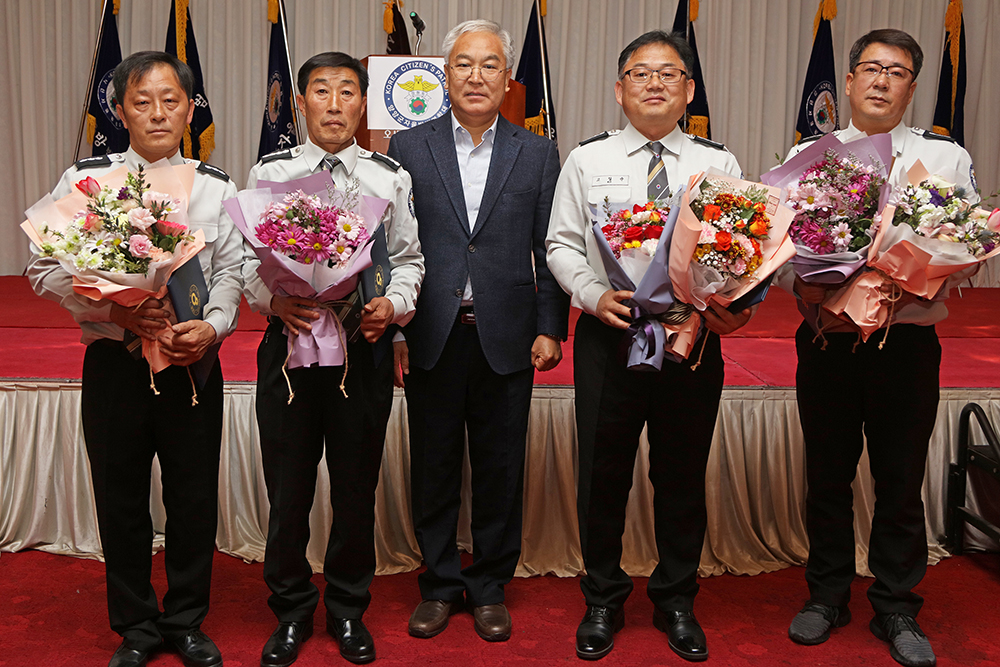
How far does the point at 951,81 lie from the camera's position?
694 centimetres

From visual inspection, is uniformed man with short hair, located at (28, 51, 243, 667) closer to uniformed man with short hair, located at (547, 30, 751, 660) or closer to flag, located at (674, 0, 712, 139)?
uniformed man with short hair, located at (547, 30, 751, 660)

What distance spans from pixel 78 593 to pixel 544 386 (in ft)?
5.31

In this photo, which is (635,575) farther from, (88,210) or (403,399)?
(88,210)

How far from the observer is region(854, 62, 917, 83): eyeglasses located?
84.5 inches

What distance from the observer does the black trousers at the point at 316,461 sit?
2053 mm

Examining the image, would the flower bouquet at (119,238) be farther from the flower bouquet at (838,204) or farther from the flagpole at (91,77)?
the flagpole at (91,77)

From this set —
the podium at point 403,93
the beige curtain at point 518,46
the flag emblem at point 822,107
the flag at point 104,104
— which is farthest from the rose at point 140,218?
the flag emblem at point 822,107

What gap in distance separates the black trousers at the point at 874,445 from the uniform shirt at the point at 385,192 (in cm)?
110

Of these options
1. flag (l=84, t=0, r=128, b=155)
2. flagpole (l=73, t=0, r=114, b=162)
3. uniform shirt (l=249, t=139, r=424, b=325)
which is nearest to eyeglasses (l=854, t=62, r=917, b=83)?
uniform shirt (l=249, t=139, r=424, b=325)

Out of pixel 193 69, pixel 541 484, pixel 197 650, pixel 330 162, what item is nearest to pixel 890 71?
pixel 330 162

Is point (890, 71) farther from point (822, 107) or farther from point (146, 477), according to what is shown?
point (822, 107)

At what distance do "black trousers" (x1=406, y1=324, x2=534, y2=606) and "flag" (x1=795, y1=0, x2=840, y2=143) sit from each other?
Result: 5.60 meters

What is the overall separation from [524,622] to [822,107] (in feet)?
19.7

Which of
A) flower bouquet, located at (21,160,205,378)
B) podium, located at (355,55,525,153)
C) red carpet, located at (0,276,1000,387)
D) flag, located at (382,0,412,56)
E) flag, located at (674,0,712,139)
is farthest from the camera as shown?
flag, located at (674,0,712,139)
